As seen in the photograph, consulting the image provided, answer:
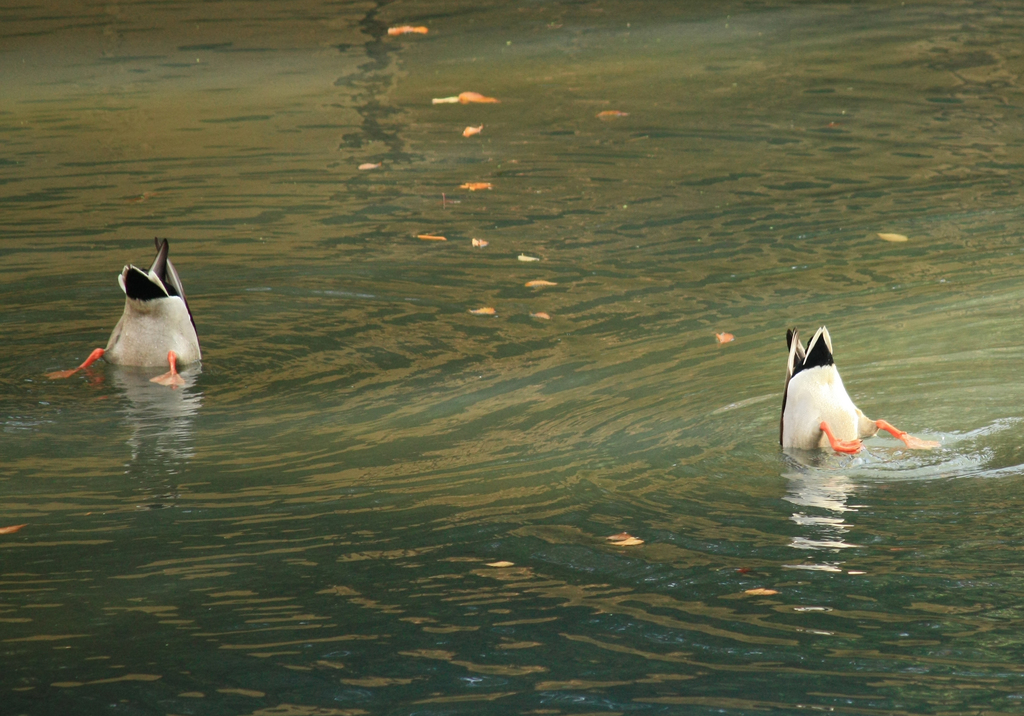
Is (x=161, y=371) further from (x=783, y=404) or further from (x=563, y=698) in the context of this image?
(x=563, y=698)

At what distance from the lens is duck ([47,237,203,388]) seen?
787 cm

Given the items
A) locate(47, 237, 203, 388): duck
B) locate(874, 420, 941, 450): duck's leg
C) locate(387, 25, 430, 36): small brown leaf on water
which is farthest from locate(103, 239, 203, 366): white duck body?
locate(387, 25, 430, 36): small brown leaf on water

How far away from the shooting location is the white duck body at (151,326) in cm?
788

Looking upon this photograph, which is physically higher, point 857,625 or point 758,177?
point 758,177

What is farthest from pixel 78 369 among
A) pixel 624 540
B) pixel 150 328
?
pixel 624 540

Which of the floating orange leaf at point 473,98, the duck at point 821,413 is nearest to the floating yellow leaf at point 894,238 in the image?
the duck at point 821,413

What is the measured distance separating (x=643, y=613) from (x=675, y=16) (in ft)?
47.7

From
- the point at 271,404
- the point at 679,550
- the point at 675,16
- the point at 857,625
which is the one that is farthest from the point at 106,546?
the point at 675,16

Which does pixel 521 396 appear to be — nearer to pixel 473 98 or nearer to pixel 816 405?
pixel 816 405

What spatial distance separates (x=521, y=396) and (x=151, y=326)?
90.1 inches

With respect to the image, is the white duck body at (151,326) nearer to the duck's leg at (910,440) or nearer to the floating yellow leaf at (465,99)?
the duck's leg at (910,440)

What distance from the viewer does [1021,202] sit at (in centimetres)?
1037

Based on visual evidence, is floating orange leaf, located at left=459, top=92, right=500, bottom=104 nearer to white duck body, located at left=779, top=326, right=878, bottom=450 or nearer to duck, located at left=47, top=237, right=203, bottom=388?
duck, located at left=47, top=237, right=203, bottom=388

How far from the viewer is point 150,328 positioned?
7934 mm
